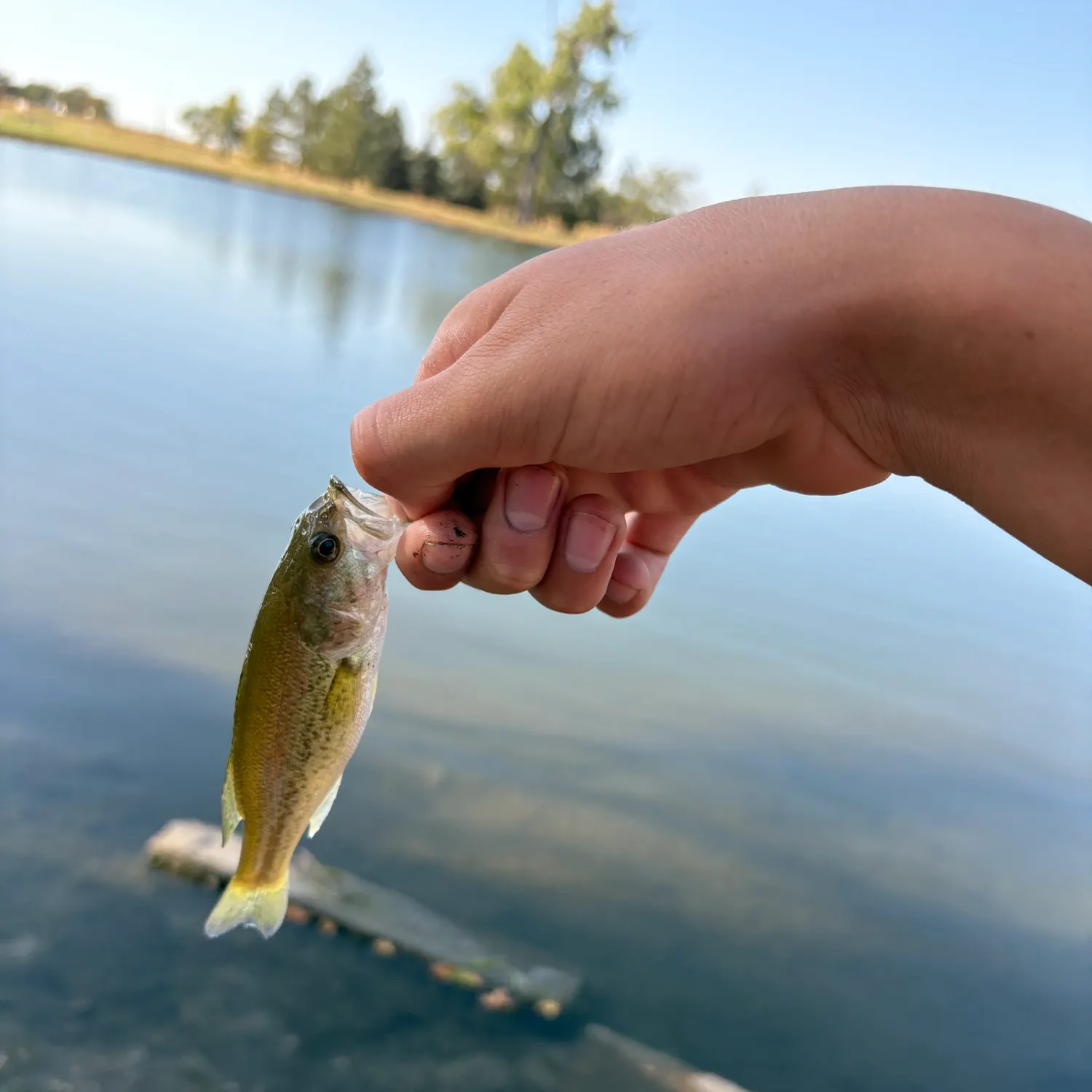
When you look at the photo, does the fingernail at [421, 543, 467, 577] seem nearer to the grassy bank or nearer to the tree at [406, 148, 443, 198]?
the grassy bank

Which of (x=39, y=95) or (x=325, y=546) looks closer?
(x=325, y=546)

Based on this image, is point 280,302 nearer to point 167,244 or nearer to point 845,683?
point 167,244

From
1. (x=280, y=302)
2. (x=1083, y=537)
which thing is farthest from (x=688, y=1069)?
(x=280, y=302)

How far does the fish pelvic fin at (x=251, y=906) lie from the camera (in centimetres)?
180

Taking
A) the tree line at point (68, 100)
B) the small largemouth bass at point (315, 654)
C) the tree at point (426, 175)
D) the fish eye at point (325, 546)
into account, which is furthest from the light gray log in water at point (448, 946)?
Answer: the tree at point (426, 175)

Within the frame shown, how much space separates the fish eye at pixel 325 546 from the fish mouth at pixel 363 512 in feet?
0.16

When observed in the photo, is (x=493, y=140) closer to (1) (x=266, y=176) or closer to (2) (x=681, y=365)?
(1) (x=266, y=176)

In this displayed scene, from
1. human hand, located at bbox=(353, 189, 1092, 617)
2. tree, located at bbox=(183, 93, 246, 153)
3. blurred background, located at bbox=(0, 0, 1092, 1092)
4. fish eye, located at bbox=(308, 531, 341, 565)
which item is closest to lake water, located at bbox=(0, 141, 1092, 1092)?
blurred background, located at bbox=(0, 0, 1092, 1092)

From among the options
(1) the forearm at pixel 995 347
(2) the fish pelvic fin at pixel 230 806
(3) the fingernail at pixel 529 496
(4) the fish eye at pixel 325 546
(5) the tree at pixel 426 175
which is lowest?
(2) the fish pelvic fin at pixel 230 806

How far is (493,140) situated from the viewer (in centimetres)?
4341

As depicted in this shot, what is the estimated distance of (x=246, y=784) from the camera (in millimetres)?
1764

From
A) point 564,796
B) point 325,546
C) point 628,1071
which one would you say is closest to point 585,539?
point 325,546

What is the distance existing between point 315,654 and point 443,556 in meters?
0.34

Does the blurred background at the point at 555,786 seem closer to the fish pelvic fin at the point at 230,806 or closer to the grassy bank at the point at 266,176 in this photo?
the fish pelvic fin at the point at 230,806
